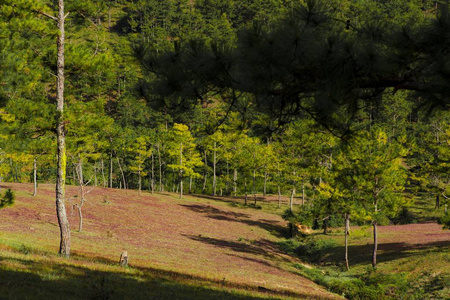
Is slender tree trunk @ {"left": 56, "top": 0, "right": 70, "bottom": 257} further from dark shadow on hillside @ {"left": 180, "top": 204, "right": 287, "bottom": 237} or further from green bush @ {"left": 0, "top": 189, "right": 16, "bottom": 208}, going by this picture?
dark shadow on hillside @ {"left": 180, "top": 204, "right": 287, "bottom": 237}

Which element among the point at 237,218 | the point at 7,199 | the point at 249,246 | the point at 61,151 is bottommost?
the point at 249,246

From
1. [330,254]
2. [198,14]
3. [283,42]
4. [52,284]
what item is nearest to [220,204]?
[330,254]

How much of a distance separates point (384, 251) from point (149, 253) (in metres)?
19.8

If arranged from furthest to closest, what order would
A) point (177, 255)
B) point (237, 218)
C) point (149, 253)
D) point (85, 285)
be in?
point (237, 218), point (177, 255), point (149, 253), point (85, 285)

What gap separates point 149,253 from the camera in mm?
23172

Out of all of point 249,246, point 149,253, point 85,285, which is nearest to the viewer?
point 85,285

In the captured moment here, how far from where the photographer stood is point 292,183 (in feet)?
163

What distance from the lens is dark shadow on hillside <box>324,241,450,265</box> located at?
28.0 m

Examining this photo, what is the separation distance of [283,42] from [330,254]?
101 ft

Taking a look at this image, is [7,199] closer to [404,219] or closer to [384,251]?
[384,251]

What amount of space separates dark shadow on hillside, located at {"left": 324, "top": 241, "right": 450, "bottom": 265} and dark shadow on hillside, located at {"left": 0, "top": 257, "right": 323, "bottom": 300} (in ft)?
66.5

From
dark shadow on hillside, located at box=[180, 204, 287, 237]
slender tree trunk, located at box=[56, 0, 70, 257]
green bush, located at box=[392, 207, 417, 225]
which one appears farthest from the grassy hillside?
green bush, located at box=[392, 207, 417, 225]

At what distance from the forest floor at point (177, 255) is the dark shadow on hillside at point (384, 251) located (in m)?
0.09

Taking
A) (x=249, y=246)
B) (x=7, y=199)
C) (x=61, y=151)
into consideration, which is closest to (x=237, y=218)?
(x=249, y=246)
